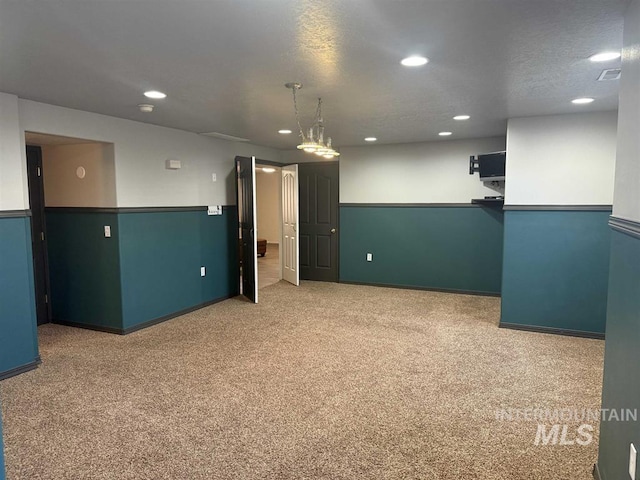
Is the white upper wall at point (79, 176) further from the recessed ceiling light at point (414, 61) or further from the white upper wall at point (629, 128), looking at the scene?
the white upper wall at point (629, 128)

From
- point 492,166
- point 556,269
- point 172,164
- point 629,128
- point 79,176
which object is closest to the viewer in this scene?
point 629,128

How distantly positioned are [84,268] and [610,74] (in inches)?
213

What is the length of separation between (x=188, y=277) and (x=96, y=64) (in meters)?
3.25

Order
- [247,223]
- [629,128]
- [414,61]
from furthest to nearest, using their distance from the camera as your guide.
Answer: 1. [247,223]
2. [414,61]
3. [629,128]

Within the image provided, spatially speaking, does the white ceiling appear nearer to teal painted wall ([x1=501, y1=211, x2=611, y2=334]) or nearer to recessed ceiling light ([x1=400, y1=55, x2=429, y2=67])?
recessed ceiling light ([x1=400, y1=55, x2=429, y2=67])

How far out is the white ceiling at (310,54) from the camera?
1.99m

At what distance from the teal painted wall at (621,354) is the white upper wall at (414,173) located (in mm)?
4411

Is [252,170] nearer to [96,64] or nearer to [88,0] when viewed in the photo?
[96,64]

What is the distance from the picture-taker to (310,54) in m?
2.54

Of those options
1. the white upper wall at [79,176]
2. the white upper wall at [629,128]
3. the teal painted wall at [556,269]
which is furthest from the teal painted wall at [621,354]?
the white upper wall at [79,176]

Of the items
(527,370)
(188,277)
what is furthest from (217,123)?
(527,370)

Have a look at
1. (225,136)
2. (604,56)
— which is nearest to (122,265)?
(225,136)

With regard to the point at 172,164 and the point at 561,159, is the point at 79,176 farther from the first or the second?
the point at 561,159

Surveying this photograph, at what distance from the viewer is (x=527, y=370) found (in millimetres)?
3584
